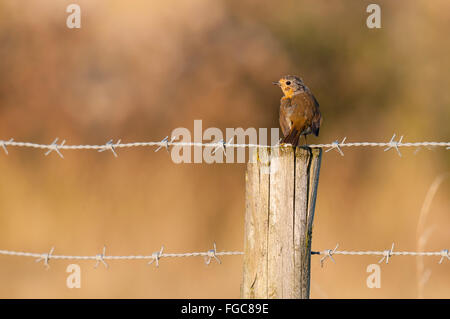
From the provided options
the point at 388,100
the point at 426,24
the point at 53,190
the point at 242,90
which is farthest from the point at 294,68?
the point at 53,190

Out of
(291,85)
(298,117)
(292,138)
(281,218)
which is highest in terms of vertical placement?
(291,85)

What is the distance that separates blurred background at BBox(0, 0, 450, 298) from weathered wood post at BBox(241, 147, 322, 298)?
11.6ft

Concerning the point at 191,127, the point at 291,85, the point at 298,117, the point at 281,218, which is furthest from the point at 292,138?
the point at 191,127

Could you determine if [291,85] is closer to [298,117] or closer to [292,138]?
[298,117]

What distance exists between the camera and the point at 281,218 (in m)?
Answer: 3.48

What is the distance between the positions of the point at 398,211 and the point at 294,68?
6.63 ft

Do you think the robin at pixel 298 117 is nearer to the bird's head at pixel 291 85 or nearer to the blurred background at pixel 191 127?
the bird's head at pixel 291 85

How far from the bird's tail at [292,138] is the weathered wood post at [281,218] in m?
1.57

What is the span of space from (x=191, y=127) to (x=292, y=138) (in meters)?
2.40

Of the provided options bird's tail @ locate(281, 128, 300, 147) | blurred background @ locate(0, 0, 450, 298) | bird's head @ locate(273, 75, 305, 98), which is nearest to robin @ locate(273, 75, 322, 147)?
bird's tail @ locate(281, 128, 300, 147)

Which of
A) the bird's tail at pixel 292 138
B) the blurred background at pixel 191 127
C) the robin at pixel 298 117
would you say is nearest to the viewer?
the bird's tail at pixel 292 138

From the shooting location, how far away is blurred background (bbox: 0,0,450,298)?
730 cm

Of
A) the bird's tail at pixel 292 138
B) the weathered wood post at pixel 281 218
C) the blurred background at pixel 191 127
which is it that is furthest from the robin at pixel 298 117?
the blurred background at pixel 191 127

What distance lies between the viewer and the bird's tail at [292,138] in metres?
5.09
